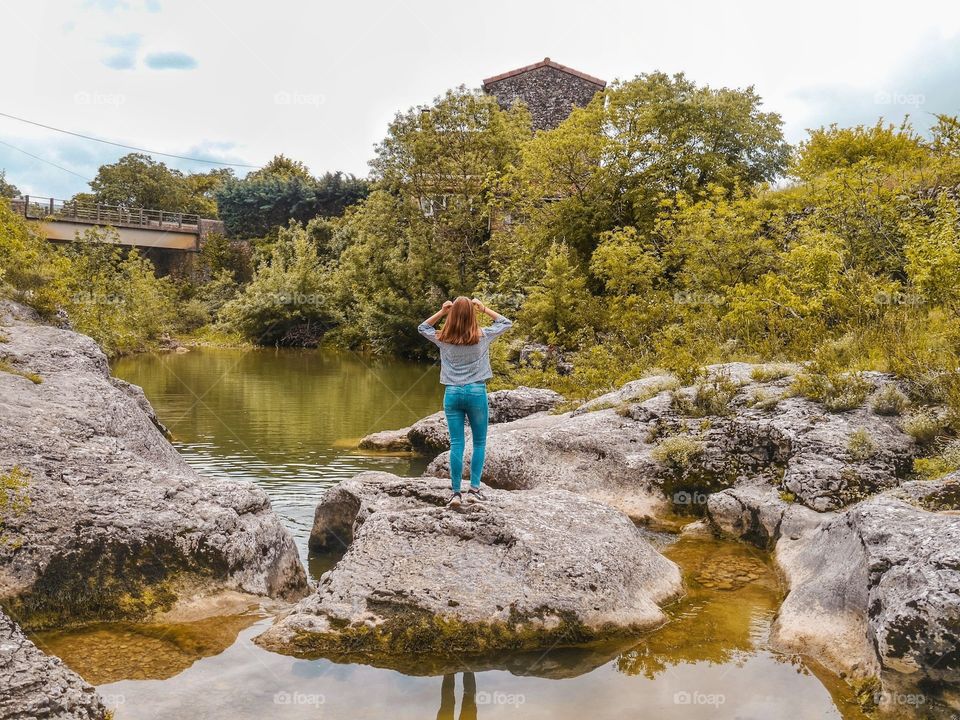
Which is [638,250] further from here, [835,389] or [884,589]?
[884,589]

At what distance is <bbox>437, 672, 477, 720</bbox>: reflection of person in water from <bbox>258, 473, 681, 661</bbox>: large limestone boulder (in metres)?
0.37

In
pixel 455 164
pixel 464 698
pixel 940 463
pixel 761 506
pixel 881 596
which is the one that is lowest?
pixel 464 698

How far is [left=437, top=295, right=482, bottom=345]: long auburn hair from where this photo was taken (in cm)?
829

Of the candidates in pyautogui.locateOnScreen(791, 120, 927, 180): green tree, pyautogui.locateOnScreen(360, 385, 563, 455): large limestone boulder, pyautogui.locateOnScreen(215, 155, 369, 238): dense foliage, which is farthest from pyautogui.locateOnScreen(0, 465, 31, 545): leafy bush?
pyautogui.locateOnScreen(215, 155, 369, 238): dense foliage

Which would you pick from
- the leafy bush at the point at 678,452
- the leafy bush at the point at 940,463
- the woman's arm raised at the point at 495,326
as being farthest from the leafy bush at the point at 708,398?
the woman's arm raised at the point at 495,326

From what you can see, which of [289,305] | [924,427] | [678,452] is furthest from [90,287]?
[924,427]

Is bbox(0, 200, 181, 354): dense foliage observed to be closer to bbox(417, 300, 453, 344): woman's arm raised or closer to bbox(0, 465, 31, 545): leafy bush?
bbox(0, 465, 31, 545): leafy bush

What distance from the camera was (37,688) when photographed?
5.15 m

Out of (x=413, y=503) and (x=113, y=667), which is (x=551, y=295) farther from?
(x=113, y=667)

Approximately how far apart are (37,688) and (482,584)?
3.76 metres

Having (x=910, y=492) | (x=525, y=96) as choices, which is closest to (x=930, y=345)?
(x=910, y=492)

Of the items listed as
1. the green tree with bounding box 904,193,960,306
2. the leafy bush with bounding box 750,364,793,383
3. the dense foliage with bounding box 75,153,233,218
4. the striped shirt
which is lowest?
the leafy bush with bounding box 750,364,793,383

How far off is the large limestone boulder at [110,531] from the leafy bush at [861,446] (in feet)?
23.4

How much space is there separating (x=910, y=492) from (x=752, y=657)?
2.99 m
